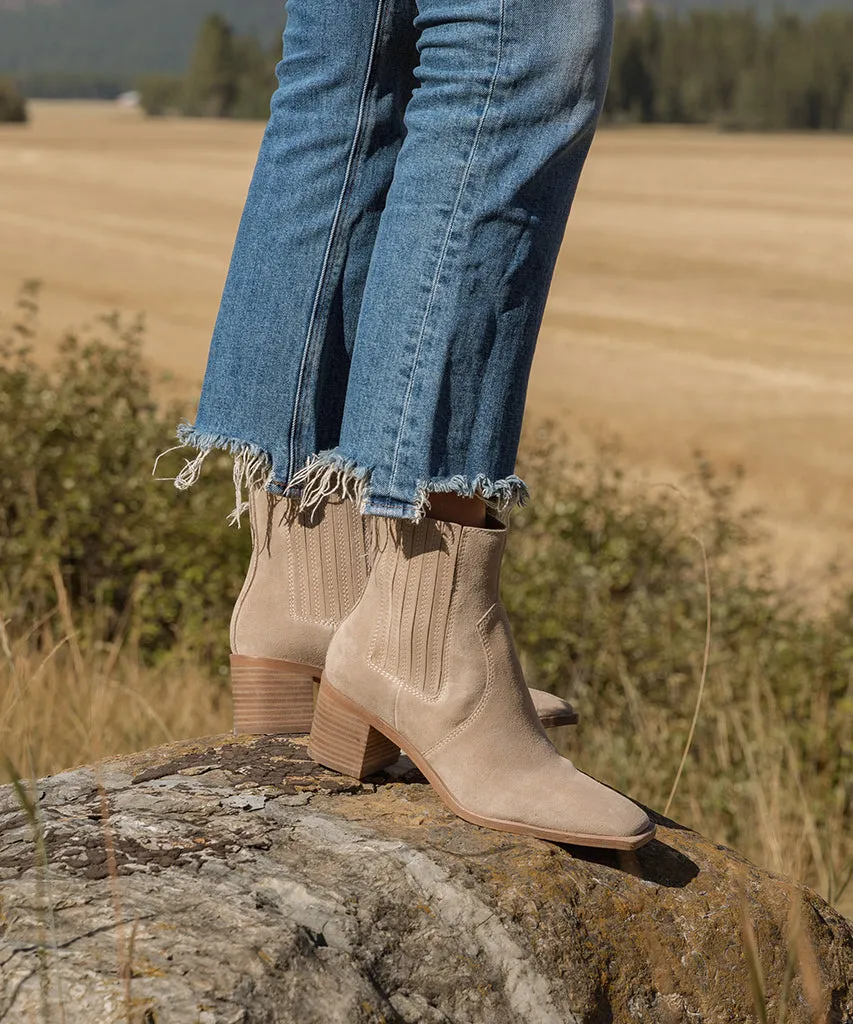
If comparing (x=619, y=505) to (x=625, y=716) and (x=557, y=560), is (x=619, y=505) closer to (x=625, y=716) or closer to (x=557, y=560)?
(x=557, y=560)

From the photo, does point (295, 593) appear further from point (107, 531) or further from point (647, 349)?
point (647, 349)

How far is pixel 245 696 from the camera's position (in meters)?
1.96

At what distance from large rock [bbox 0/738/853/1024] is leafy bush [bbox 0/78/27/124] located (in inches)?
1742

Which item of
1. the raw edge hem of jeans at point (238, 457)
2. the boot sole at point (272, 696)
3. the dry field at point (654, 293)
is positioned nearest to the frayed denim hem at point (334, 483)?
the raw edge hem of jeans at point (238, 457)

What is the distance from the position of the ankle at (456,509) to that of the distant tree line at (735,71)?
54.5 meters

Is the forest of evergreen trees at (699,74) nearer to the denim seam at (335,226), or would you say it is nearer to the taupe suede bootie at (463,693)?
the denim seam at (335,226)

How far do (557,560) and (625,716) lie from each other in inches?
21.5

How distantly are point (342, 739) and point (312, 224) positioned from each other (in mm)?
689

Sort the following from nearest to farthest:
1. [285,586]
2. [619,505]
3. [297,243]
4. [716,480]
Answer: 1. [297,243]
2. [285,586]
3. [619,505]
4. [716,480]

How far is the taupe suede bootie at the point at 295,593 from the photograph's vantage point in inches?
74.8

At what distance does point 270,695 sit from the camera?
197 centimetres

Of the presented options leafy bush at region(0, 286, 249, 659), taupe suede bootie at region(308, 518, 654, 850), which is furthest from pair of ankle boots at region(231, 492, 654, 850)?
leafy bush at region(0, 286, 249, 659)

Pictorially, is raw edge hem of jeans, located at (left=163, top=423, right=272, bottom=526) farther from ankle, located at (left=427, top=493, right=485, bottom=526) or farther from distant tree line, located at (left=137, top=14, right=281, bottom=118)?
distant tree line, located at (left=137, top=14, right=281, bottom=118)

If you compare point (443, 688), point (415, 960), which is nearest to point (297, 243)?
point (443, 688)
